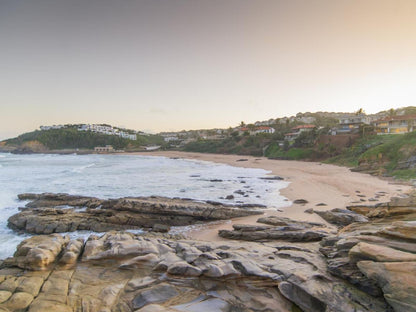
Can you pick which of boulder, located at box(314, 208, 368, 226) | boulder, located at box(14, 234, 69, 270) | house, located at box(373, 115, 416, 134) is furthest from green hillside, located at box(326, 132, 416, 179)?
boulder, located at box(14, 234, 69, 270)

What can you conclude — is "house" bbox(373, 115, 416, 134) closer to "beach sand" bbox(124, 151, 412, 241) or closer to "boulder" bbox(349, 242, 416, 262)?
"beach sand" bbox(124, 151, 412, 241)

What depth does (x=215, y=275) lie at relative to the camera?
6.04m

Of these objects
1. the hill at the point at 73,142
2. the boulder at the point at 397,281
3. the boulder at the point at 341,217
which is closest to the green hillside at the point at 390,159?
the boulder at the point at 341,217

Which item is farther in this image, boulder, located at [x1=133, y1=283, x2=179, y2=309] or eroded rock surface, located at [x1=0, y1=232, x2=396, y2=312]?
boulder, located at [x1=133, y1=283, x2=179, y2=309]

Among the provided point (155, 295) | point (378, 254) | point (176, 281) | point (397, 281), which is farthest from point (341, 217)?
point (155, 295)

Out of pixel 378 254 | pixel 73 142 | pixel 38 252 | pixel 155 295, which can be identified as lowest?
pixel 155 295

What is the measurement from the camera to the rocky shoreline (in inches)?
195

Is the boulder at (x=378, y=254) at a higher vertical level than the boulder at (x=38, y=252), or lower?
higher

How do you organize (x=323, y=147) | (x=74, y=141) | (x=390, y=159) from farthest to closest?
1. (x=74, y=141)
2. (x=323, y=147)
3. (x=390, y=159)

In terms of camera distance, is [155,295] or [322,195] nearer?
[155,295]

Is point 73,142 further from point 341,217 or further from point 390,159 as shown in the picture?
point 341,217

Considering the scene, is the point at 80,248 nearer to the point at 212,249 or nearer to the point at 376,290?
the point at 212,249

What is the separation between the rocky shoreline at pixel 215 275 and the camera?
16.2 feet

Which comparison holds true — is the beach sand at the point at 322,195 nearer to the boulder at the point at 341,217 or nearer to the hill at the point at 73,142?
the boulder at the point at 341,217
